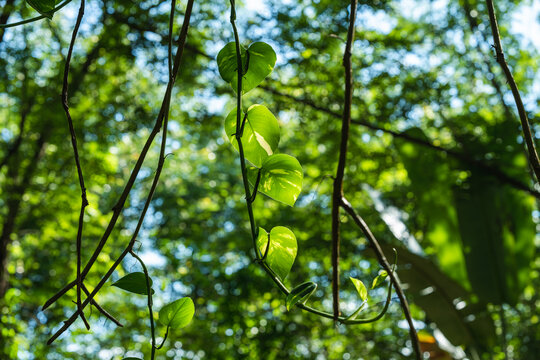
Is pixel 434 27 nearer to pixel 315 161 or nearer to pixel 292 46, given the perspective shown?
pixel 315 161

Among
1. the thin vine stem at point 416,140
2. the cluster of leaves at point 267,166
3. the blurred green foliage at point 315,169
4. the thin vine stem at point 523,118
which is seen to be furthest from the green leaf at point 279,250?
the blurred green foliage at point 315,169

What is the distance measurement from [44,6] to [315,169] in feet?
7.48

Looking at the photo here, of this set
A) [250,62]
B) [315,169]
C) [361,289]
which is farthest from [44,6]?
[315,169]

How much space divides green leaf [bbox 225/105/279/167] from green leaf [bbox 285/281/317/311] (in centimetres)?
9

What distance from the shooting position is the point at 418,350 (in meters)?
0.33

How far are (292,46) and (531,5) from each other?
167 cm

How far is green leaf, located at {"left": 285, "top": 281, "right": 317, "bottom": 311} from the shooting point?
27 cm

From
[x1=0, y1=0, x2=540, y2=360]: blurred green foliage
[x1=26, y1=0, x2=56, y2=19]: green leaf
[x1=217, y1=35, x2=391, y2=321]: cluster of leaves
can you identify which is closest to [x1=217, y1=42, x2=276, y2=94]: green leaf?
[x1=217, y1=35, x2=391, y2=321]: cluster of leaves

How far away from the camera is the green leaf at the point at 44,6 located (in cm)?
28

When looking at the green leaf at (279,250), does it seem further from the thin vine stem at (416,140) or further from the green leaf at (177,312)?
the thin vine stem at (416,140)

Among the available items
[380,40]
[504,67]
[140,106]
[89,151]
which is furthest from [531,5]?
[504,67]

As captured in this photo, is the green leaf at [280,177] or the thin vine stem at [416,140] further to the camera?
the thin vine stem at [416,140]

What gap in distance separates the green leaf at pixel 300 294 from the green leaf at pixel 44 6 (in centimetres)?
21

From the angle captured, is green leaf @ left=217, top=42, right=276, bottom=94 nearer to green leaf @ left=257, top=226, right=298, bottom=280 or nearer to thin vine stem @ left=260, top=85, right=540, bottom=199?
green leaf @ left=257, top=226, right=298, bottom=280
